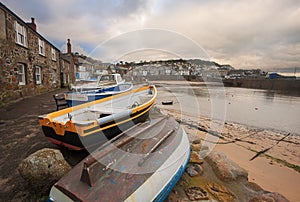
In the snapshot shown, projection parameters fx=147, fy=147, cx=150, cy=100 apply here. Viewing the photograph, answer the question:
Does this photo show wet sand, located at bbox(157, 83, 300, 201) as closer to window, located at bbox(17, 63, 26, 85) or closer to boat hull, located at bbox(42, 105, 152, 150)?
boat hull, located at bbox(42, 105, 152, 150)

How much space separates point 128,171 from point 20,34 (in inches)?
440

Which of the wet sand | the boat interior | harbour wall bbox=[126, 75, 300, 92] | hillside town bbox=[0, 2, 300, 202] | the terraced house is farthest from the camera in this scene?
harbour wall bbox=[126, 75, 300, 92]

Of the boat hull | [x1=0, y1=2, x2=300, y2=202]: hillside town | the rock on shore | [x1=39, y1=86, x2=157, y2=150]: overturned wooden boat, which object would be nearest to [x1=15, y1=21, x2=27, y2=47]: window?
[x1=0, y1=2, x2=300, y2=202]: hillside town

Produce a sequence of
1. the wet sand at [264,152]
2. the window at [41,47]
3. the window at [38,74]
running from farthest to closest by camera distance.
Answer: the window at [41,47], the window at [38,74], the wet sand at [264,152]

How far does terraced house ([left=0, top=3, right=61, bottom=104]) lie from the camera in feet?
23.7

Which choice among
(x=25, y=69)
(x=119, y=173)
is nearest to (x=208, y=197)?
(x=119, y=173)

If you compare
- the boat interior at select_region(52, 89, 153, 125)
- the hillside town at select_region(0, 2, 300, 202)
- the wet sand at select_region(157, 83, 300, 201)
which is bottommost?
the wet sand at select_region(157, 83, 300, 201)

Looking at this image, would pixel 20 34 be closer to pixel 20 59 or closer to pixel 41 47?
pixel 20 59

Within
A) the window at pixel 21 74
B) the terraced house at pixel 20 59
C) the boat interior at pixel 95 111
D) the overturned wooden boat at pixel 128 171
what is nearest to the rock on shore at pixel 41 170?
the overturned wooden boat at pixel 128 171

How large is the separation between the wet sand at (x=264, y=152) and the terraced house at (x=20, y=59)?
9.14 metres

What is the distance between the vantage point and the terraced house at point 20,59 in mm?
7211

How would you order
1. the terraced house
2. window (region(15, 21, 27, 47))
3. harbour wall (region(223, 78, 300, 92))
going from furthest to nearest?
harbour wall (region(223, 78, 300, 92))
window (region(15, 21, 27, 47))
the terraced house

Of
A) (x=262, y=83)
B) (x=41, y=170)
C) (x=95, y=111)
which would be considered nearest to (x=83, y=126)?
(x=41, y=170)

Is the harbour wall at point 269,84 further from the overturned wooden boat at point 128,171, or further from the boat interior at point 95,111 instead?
the overturned wooden boat at point 128,171
